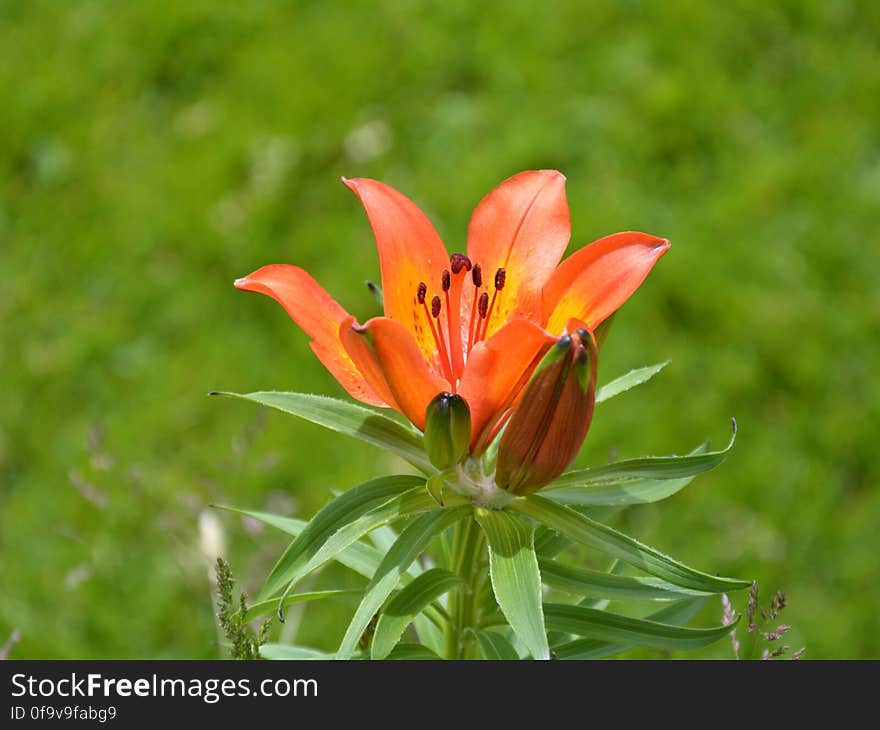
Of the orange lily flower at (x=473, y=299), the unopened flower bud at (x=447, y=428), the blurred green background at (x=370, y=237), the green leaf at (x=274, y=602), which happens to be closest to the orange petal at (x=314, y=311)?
the orange lily flower at (x=473, y=299)

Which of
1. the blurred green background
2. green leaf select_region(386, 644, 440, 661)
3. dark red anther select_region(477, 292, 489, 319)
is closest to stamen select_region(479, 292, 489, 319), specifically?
dark red anther select_region(477, 292, 489, 319)

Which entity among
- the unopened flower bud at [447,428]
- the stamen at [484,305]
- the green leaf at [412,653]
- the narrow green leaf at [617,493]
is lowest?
the green leaf at [412,653]

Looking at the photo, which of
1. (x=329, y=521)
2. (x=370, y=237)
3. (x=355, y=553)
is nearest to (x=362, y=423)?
(x=329, y=521)

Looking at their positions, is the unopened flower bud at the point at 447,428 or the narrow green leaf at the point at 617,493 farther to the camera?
the narrow green leaf at the point at 617,493

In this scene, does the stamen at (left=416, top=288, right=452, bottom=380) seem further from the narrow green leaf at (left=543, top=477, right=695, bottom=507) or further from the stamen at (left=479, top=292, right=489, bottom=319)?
the narrow green leaf at (left=543, top=477, right=695, bottom=507)

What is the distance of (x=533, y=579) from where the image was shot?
1.10 metres

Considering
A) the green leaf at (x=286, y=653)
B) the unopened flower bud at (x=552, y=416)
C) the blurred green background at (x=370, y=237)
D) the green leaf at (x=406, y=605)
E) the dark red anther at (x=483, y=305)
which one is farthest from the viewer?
the blurred green background at (x=370, y=237)

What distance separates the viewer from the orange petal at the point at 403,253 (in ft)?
4.04

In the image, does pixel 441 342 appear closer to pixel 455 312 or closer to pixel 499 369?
pixel 455 312

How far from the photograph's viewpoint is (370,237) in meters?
3.37

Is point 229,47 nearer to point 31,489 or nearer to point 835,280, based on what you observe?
point 31,489

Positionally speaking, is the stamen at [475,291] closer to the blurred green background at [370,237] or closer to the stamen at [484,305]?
the stamen at [484,305]

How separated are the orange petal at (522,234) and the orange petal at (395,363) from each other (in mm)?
163

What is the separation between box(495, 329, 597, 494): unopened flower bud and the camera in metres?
1.04
